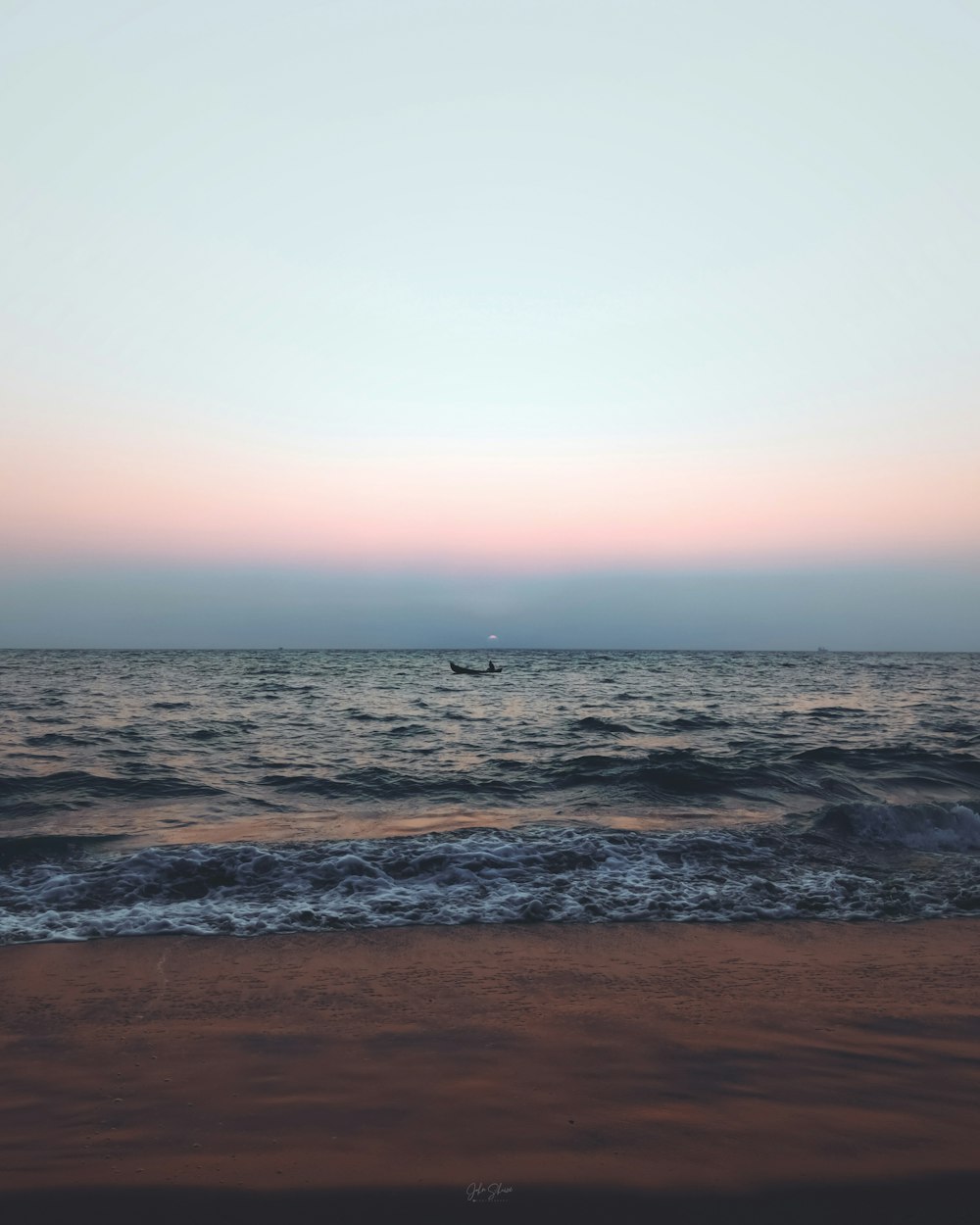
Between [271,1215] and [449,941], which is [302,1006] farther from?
[271,1215]

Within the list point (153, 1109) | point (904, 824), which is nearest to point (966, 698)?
point (904, 824)

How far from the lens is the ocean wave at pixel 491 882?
8094mm

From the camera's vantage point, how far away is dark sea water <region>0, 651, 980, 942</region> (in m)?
8.54

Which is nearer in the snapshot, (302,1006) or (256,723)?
(302,1006)

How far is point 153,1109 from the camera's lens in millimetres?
4434

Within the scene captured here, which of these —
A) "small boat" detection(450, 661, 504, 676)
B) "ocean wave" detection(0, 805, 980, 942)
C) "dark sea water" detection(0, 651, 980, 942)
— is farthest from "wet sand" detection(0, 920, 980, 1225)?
"small boat" detection(450, 661, 504, 676)

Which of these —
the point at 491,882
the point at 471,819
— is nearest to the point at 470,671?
the point at 471,819

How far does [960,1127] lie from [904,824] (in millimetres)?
9502

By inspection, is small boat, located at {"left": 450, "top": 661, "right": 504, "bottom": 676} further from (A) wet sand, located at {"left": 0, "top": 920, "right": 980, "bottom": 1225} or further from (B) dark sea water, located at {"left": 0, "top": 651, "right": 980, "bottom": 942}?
(A) wet sand, located at {"left": 0, "top": 920, "right": 980, "bottom": 1225}

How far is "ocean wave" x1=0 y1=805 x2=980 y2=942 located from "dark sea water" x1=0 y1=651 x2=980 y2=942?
0.15 ft

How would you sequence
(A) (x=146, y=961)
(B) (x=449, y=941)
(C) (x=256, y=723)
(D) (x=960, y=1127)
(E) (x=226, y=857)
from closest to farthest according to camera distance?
(D) (x=960, y=1127) < (A) (x=146, y=961) < (B) (x=449, y=941) < (E) (x=226, y=857) < (C) (x=256, y=723)

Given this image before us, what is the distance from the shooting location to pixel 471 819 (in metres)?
13.2

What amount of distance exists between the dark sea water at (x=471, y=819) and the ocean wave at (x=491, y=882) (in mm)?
44

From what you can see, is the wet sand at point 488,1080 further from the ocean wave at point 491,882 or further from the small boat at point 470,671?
the small boat at point 470,671
